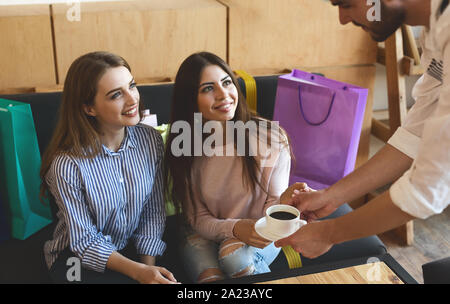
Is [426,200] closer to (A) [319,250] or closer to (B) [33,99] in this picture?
(A) [319,250]

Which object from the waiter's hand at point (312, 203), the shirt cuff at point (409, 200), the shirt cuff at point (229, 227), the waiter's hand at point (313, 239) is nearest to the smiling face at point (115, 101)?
the shirt cuff at point (229, 227)

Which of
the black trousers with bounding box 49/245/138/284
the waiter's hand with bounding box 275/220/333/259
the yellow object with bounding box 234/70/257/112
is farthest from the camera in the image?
the yellow object with bounding box 234/70/257/112

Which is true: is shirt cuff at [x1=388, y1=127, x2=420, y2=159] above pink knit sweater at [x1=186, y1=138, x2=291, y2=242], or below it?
above

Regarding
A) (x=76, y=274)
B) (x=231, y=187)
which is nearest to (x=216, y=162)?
(x=231, y=187)

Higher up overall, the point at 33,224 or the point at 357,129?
the point at 357,129

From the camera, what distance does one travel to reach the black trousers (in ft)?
4.83

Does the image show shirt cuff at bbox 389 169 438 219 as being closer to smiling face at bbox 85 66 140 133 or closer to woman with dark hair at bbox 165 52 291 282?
woman with dark hair at bbox 165 52 291 282

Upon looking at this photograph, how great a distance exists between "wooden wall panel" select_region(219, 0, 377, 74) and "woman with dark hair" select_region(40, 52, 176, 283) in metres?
0.77

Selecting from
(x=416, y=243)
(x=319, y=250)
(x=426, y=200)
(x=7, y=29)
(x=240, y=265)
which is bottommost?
(x=416, y=243)

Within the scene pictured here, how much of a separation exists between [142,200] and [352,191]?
65cm

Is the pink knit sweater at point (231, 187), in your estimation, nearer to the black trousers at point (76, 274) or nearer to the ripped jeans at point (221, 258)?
the ripped jeans at point (221, 258)

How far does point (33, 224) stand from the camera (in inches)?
68.1

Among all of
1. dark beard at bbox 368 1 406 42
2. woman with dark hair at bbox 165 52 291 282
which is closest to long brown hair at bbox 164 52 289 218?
woman with dark hair at bbox 165 52 291 282
